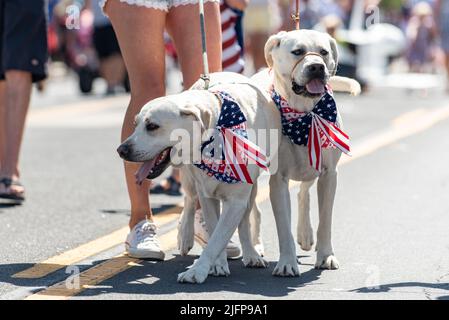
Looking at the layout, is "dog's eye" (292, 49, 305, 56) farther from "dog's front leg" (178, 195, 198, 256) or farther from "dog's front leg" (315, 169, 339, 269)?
"dog's front leg" (178, 195, 198, 256)

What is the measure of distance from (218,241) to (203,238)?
0.79 meters

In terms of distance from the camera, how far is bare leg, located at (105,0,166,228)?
651cm

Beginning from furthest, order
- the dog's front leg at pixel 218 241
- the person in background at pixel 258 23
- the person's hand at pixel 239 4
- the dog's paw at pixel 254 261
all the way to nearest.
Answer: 1. the person in background at pixel 258 23
2. the person's hand at pixel 239 4
3. the dog's paw at pixel 254 261
4. the dog's front leg at pixel 218 241

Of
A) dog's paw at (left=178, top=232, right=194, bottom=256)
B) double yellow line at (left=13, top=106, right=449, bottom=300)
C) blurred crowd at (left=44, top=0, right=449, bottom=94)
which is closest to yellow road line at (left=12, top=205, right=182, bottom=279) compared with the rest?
double yellow line at (left=13, top=106, right=449, bottom=300)

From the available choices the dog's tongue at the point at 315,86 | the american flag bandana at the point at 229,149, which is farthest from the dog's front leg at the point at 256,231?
the dog's tongue at the point at 315,86

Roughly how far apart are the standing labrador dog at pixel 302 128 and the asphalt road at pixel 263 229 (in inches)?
6.8

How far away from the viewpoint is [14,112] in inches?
339

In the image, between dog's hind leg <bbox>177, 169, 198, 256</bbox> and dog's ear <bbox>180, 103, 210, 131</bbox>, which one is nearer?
dog's ear <bbox>180, 103, 210, 131</bbox>

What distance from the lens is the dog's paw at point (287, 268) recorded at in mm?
5949

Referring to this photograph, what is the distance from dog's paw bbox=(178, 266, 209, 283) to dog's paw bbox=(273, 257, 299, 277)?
15.3 inches

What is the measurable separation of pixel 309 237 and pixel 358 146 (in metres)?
5.44

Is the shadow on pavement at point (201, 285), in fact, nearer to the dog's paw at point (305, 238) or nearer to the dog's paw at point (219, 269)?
the dog's paw at point (219, 269)

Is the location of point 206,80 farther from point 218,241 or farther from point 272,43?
point 218,241

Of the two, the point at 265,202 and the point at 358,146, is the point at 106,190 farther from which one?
the point at 358,146
